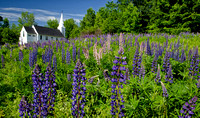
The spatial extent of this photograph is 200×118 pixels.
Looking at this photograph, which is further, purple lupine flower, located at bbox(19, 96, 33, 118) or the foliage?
the foliage

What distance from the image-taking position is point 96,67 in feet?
14.1

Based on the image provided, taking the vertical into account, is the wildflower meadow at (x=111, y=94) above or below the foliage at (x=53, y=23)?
below

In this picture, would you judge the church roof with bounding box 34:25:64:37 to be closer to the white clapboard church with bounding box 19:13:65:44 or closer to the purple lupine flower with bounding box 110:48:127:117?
the white clapboard church with bounding box 19:13:65:44

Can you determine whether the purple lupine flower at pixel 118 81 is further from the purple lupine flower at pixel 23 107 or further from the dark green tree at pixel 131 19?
the dark green tree at pixel 131 19

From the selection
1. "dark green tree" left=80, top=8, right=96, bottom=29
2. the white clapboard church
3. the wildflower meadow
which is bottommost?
the wildflower meadow

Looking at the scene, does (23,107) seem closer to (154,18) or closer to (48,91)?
(48,91)

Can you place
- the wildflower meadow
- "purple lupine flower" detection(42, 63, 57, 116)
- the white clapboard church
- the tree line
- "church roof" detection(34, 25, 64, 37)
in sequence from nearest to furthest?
the wildflower meadow → "purple lupine flower" detection(42, 63, 57, 116) → the tree line → the white clapboard church → "church roof" detection(34, 25, 64, 37)

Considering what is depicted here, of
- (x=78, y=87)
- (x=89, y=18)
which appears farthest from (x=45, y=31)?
(x=78, y=87)

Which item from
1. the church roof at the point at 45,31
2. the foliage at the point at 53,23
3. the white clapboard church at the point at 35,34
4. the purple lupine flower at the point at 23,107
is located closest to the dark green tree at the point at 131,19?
the purple lupine flower at the point at 23,107

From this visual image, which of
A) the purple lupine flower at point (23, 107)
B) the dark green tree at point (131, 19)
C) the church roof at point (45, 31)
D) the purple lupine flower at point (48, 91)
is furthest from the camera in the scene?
the church roof at point (45, 31)

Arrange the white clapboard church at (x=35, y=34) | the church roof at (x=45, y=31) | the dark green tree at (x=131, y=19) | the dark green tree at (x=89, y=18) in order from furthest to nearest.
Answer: the dark green tree at (x=89, y=18) → the church roof at (x=45, y=31) → the white clapboard church at (x=35, y=34) → the dark green tree at (x=131, y=19)

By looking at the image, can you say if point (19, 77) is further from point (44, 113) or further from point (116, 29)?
point (116, 29)

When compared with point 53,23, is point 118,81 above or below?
Result: below

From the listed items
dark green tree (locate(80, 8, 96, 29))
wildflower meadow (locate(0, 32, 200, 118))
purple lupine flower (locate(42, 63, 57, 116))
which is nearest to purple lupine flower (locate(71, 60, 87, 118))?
wildflower meadow (locate(0, 32, 200, 118))
